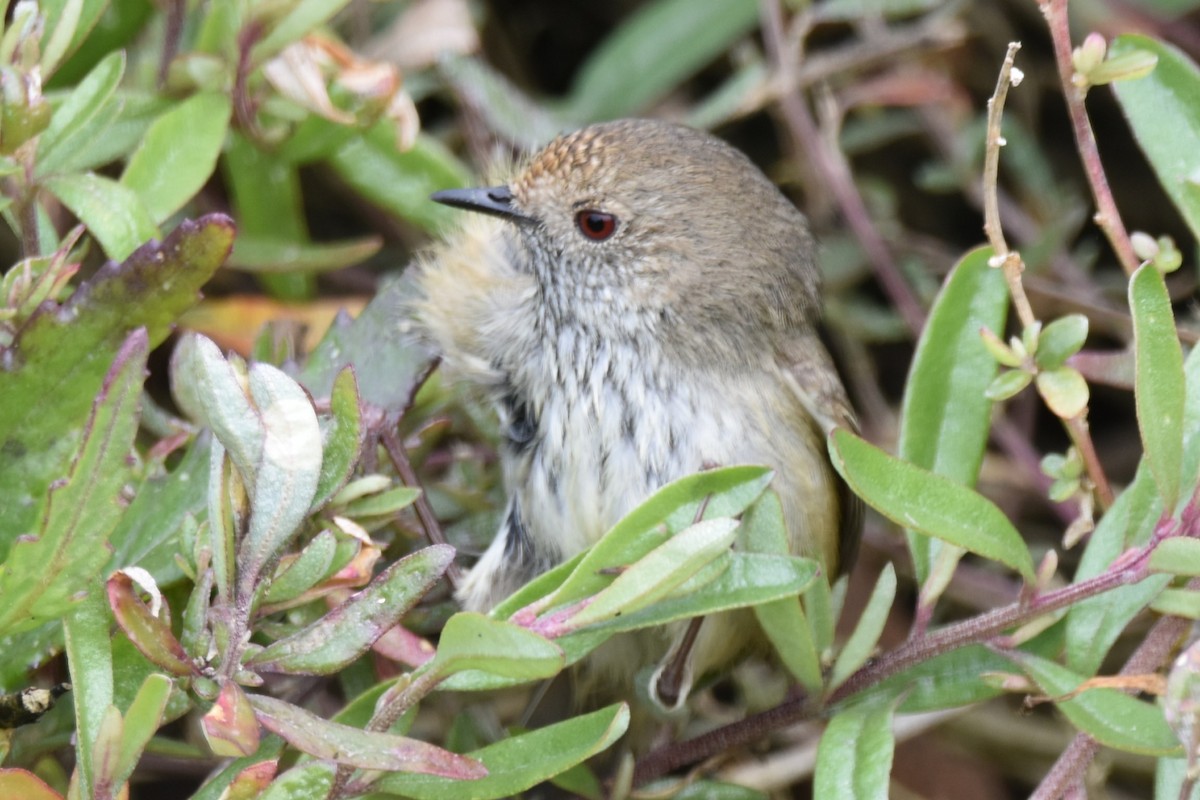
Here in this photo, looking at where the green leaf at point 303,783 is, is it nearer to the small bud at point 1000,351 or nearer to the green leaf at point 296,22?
the small bud at point 1000,351

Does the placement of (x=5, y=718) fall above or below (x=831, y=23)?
below

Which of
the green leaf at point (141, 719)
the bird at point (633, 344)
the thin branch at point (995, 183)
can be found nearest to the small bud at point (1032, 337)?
the thin branch at point (995, 183)

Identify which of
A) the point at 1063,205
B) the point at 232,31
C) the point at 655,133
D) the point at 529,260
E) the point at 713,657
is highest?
the point at 232,31

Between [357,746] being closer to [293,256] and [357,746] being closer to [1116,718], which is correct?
[1116,718]

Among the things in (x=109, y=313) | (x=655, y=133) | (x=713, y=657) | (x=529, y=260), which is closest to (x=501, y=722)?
(x=713, y=657)

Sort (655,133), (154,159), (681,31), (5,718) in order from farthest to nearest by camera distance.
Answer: (681,31) → (655,133) → (154,159) → (5,718)

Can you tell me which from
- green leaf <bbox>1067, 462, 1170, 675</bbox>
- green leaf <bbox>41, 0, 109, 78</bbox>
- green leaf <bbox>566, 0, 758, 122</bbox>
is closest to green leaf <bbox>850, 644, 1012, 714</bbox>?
green leaf <bbox>1067, 462, 1170, 675</bbox>

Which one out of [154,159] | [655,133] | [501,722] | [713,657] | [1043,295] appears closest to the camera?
[154,159]

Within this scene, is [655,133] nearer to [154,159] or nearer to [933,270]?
[154,159]

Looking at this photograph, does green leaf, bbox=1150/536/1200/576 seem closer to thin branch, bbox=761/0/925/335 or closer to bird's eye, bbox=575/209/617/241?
bird's eye, bbox=575/209/617/241
